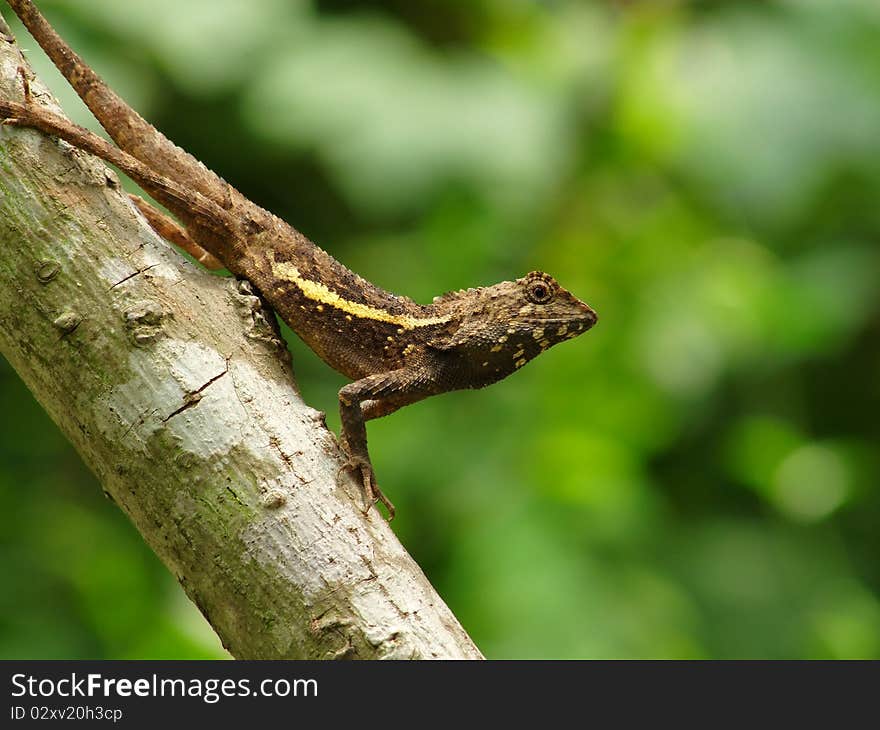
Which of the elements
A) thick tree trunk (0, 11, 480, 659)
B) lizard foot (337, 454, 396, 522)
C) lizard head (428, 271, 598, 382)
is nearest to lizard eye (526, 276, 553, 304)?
lizard head (428, 271, 598, 382)

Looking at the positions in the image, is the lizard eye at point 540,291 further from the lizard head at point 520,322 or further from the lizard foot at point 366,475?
the lizard foot at point 366,475

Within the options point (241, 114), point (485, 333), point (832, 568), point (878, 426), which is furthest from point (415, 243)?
point (878, 426)

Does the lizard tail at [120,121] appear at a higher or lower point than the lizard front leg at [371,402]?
higher

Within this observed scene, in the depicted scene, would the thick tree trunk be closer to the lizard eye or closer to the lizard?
the lizard

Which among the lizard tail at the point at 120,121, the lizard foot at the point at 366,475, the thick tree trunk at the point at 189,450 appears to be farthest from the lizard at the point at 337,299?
the thick tree trunk at the point at 189,450

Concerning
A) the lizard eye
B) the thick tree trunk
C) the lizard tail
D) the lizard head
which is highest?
the lizard tail
